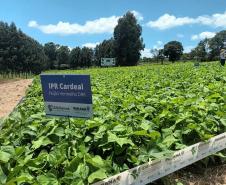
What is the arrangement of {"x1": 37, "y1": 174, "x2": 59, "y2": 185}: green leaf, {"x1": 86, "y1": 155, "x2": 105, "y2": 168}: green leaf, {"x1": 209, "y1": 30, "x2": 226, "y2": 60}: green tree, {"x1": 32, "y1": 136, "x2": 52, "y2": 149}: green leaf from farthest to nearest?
{"x1": 209, "y1": 30, "x2": 226, "y2": 60}: green tree → {"x1": 32, "y1": 136, "x2": 52, "y2": 149}: green leaf → {"x1": 86, "y1": 155, "x2": 105, "y2": 168}: green leaf → {"x1": 37, "y1": 174, "x2": 59, "y2": 185}: green leaf

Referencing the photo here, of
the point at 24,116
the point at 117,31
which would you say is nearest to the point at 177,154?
the point at 24,116

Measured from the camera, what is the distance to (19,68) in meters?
68.1

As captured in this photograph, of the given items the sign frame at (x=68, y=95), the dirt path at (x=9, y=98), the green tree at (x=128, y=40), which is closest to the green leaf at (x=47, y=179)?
the sign frame at (x=68, y=95)

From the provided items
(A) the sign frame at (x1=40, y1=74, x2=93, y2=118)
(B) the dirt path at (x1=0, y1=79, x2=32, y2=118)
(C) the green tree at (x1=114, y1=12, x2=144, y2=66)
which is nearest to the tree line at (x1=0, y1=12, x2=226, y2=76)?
(C) the green tree at (x1=114, y1=12, x2=144, y2=66)

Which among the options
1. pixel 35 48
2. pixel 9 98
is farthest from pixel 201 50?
pixel 9 98

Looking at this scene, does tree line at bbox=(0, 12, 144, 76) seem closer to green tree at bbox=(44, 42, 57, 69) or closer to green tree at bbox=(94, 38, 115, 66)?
green tree at bbox=(94, 38, 115, 66)

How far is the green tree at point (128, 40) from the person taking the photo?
251 ft

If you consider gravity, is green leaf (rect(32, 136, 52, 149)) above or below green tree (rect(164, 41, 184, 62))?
above

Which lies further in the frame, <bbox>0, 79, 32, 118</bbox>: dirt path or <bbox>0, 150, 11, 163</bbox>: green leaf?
<bbox>0, 79, 32, 118</bbox>: dirt path

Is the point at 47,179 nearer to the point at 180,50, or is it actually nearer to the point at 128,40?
the point at 128,40

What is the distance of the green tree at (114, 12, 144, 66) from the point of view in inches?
3007

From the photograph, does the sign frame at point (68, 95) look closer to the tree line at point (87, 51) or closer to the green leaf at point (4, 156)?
the green leaf at point (4, 156)

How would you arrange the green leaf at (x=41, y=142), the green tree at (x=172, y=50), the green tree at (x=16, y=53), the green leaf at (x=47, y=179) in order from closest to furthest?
1. the green leaf at (x=47, y=179)
2. the green leaf at (x=41, y=142)
3. the green tree at (x=16, y=53)
4. the green tree at (x=172, y=50)

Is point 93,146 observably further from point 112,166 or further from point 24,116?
point 24,116
